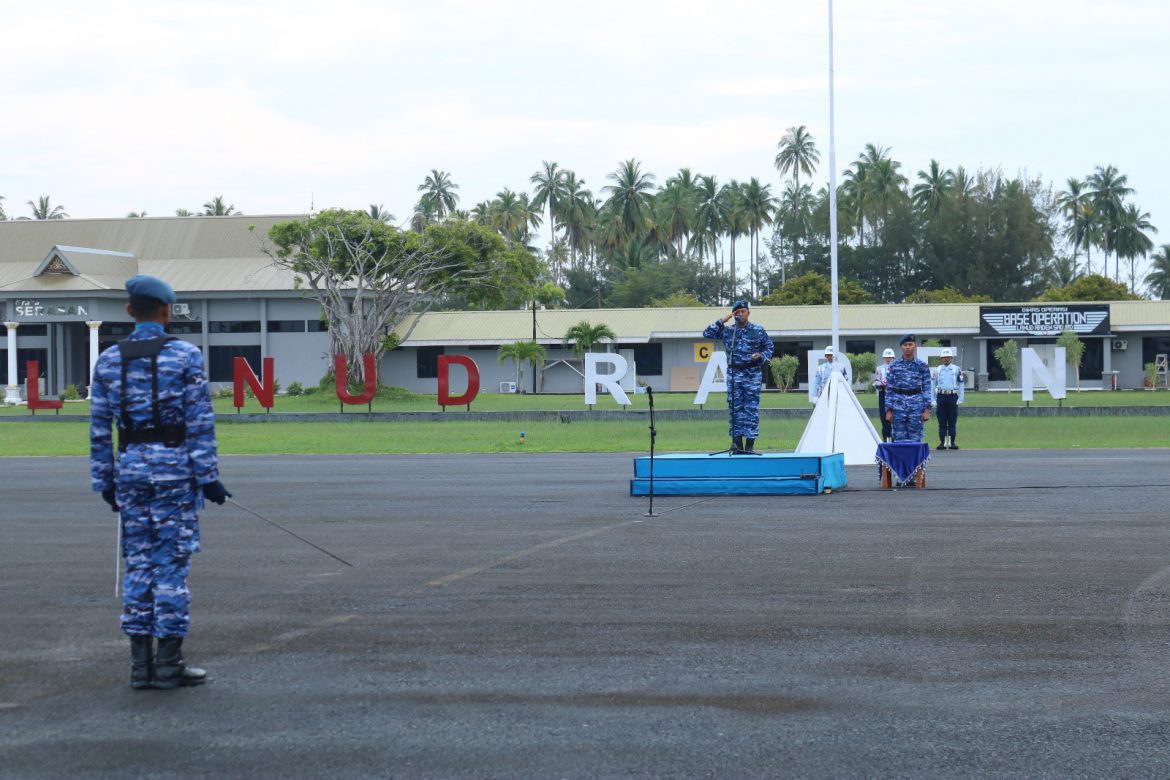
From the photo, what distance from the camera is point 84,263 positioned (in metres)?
67.9

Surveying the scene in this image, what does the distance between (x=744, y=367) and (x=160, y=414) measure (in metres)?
10.7

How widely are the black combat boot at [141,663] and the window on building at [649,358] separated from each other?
62.5m

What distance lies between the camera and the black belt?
6.34m

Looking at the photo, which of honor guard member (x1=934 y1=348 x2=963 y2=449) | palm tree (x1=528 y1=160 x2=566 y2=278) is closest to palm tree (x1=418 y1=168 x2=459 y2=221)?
palm tree (x1=528 y1=160 x2=566 y2=278)

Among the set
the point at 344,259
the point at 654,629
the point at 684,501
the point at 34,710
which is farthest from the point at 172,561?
the point at 344,259

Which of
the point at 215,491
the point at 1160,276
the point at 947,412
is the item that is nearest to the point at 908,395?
the point at 947,412

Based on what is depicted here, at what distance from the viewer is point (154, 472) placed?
6289 mm

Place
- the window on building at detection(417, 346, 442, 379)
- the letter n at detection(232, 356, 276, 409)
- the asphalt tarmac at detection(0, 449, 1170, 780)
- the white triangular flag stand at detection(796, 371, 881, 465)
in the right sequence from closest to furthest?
the asphalt tarmac at detection(0, 449, 1170, 780), the white triangular flag stand at detection(796, 371, 881, 465), the letter n at detection(232, 356, 276, 409), the window on building at detection(417, 346, 442, 379)

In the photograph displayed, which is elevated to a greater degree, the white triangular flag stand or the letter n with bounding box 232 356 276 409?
the letter n with bounding box 232 356 276 409

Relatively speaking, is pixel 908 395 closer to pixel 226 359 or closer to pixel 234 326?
pixel 234 326

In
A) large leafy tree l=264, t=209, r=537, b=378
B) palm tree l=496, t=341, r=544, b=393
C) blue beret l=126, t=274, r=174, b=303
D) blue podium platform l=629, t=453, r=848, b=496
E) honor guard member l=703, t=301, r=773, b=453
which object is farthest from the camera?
palm tree l=496, t=341, r=544, b=393

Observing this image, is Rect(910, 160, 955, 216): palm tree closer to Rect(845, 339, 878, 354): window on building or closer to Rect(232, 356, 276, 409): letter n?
Rect(845, 339, 878, 354): window on building

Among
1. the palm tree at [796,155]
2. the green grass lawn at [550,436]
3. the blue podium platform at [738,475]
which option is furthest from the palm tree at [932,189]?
the blue podium platform at [738,475]

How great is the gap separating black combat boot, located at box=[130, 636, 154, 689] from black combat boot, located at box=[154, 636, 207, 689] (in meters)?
0.03
